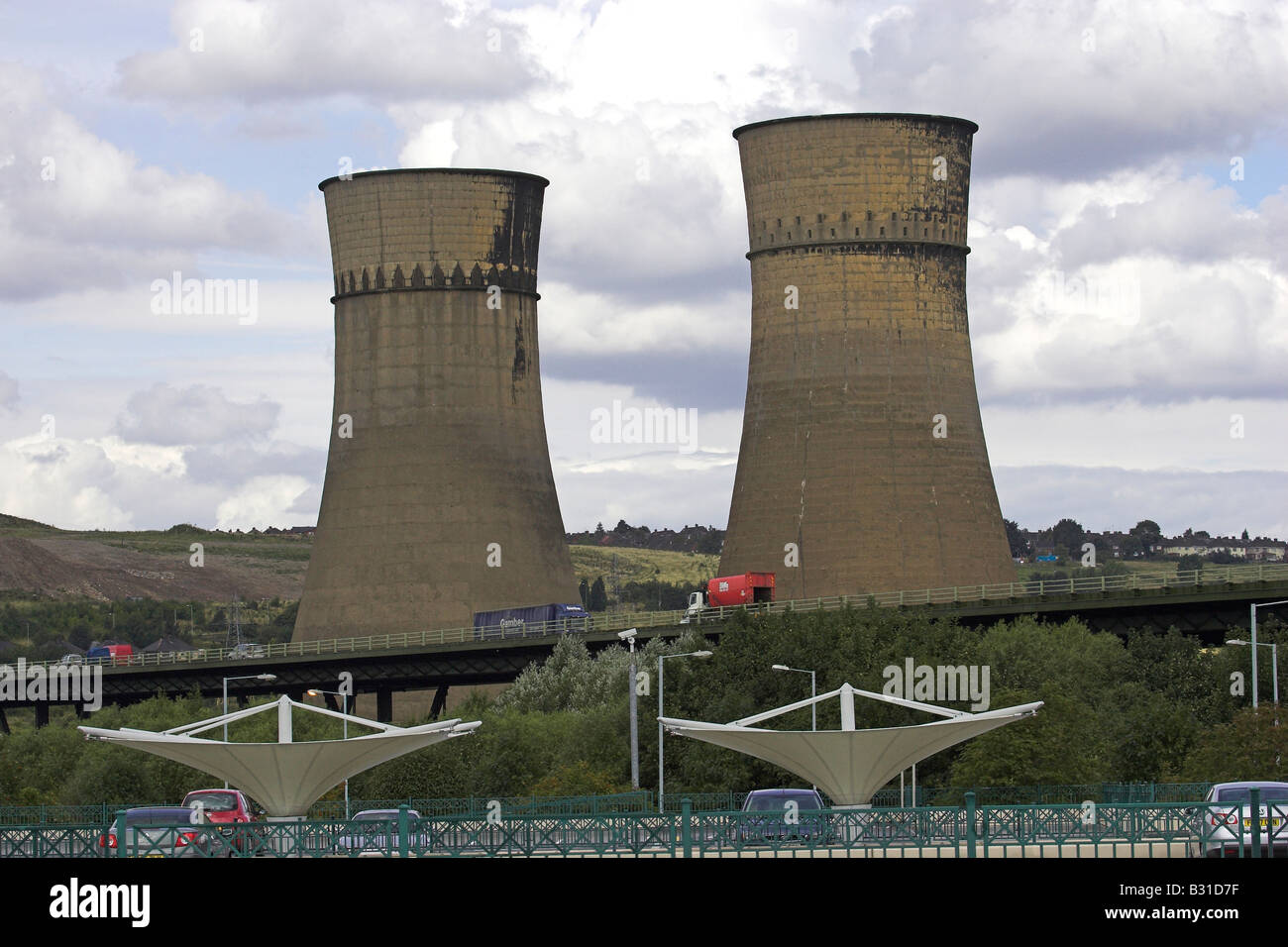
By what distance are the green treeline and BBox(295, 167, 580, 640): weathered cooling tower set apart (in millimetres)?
11556

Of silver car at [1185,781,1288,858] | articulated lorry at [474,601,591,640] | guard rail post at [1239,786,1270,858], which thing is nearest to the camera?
guard rail post at [1239,786,1270,858]

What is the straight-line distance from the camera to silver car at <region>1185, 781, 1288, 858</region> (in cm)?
2834

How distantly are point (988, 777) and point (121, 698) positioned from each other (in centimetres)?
5915

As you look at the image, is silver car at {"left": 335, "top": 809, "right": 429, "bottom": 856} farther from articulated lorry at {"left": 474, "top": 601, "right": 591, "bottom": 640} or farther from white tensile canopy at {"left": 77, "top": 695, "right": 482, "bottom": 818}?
articulated lorry at {"left": 474, "top": 601, "right": 591, "bottom": 640}

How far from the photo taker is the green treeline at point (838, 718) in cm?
4831

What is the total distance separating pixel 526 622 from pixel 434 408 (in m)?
8.11

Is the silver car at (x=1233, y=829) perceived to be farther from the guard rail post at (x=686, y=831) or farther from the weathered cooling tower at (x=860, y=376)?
the weathered cooling tower at (x=860, y=376)

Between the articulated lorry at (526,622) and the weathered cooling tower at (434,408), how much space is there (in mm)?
794

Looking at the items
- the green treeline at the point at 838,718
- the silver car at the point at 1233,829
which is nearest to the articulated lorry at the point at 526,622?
the green treeline at the point at 838,718

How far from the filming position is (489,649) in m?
77.8

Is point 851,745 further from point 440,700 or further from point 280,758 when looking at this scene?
point 440,700

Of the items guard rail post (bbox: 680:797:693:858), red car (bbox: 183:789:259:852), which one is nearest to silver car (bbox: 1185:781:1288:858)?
guard rail post (bbox: 680:797:693:858)
